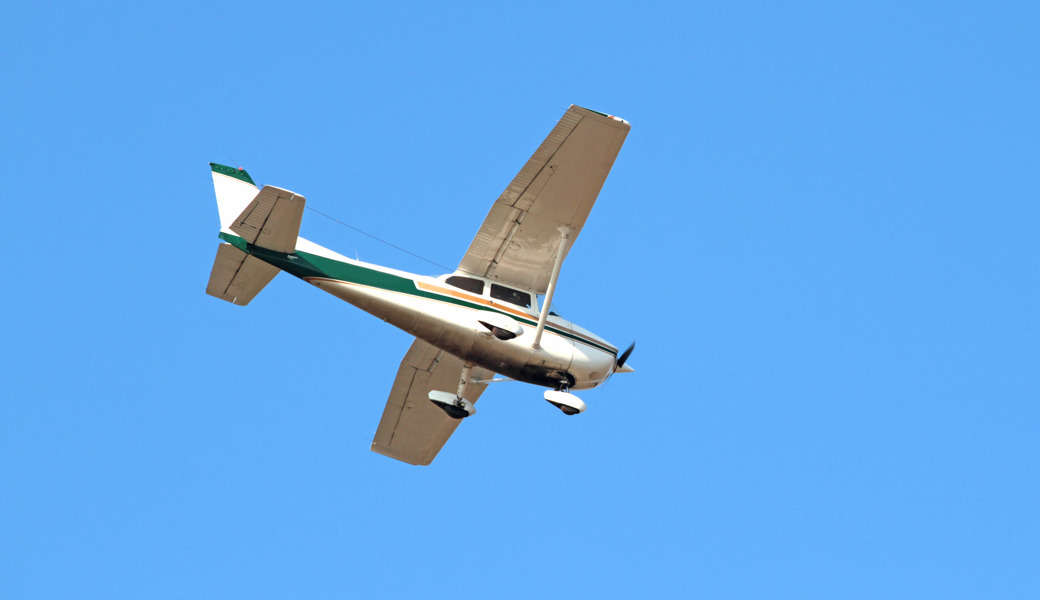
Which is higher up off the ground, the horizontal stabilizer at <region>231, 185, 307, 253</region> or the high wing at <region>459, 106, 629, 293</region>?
the high wing at <region>459, 106, 629, 293</region>

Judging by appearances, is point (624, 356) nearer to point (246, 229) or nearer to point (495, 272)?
point (495, 272)

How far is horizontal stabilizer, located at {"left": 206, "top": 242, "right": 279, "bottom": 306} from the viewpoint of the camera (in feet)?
60.4

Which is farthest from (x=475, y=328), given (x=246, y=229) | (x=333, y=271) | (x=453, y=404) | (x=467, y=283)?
(x=246, y=229)

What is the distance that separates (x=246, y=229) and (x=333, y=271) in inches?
58.3

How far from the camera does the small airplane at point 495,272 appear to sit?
57.9ft

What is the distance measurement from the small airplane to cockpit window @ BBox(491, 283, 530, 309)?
0.07ft

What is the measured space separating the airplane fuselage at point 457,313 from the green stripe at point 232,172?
76.3 inches

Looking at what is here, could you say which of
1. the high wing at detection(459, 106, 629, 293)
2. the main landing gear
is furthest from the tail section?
the main landing gear

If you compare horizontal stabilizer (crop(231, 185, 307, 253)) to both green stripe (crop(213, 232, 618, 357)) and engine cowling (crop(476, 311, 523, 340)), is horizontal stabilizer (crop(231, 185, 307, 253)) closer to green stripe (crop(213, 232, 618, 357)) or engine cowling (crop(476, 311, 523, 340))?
green stripe (crop(213, 232, 618, 357))

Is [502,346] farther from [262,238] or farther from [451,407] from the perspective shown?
[262,238]

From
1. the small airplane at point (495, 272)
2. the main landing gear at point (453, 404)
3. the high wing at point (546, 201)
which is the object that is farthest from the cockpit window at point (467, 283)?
the main landing gear at point (453, 404)

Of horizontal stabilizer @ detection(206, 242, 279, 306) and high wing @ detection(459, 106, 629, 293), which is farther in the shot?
horizontal stabilizer @ detection(206, 242, 279, 306)

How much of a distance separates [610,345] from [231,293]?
6.31m

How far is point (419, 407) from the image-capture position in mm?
21984
